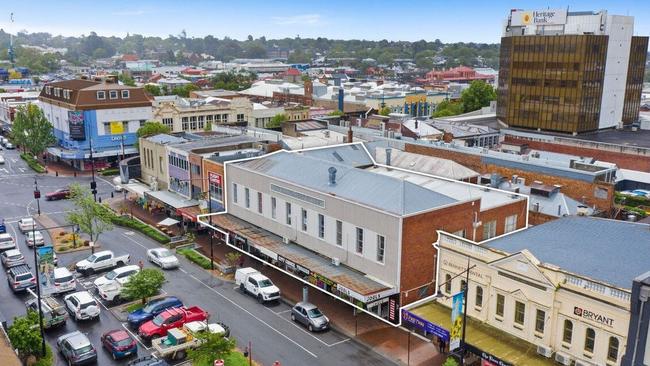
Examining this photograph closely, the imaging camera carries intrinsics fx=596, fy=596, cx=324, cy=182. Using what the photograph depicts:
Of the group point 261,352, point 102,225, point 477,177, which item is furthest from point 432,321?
point 102,225

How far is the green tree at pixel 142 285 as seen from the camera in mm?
41688

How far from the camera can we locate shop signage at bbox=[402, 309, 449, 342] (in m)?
33.3

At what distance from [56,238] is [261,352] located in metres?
32.6

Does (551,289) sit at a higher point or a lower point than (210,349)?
higher

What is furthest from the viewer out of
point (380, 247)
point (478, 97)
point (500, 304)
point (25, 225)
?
point (478, 97)

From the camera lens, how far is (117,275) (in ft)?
153

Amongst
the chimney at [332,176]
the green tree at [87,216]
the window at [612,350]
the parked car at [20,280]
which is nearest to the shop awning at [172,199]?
the green tree at [87,216]

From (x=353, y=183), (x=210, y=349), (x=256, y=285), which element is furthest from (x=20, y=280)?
(x=353, y=183)

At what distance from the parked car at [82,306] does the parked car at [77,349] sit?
4.27 meters

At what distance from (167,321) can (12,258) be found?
20.9 meters

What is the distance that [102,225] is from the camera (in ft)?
187

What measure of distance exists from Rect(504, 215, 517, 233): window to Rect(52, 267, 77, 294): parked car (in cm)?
3327

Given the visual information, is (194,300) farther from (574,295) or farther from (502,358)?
(574,295)

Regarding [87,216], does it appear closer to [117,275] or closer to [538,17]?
[117,275]
